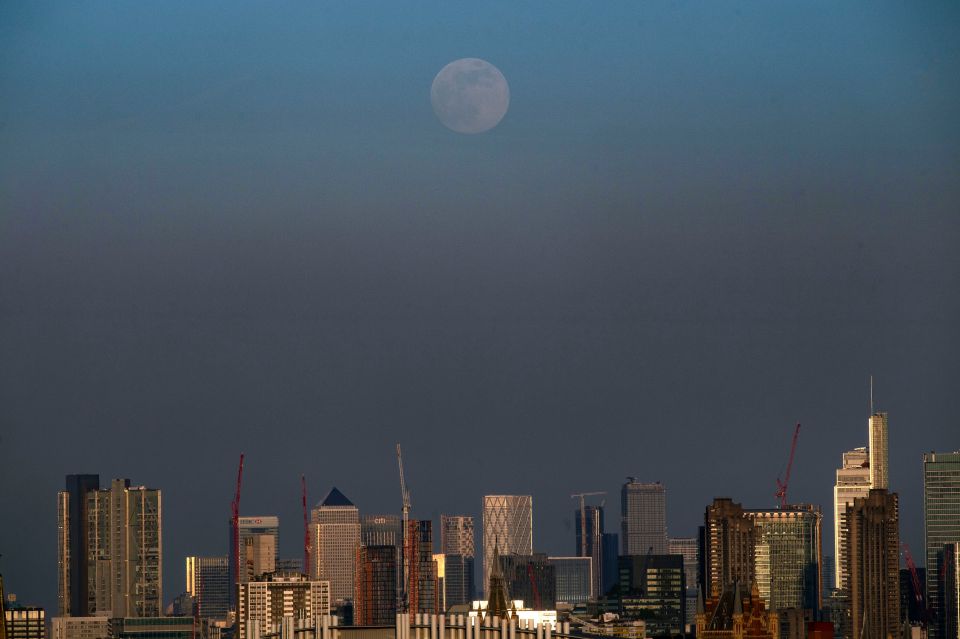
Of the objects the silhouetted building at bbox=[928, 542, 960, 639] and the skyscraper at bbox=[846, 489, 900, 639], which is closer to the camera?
the silhouetted building at bbox=[928, 542, 960, 639]

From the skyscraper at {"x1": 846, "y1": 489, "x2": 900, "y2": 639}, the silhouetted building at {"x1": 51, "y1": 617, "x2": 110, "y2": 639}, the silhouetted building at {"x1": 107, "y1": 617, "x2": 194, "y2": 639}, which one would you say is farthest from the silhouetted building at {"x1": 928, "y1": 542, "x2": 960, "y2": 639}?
the silhouetted building at {"x1": 51, "y1": 617, "x2": 110, "y2": 639}

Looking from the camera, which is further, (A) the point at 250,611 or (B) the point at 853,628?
(A) the point at 250,611

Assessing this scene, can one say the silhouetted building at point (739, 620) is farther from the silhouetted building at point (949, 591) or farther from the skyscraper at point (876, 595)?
the skyscraper at point (876, 595)

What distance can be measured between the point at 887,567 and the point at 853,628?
49.6ft

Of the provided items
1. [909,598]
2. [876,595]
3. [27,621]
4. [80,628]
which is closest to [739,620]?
[909,598]

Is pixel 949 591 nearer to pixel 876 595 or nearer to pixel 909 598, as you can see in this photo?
pixel 909 598

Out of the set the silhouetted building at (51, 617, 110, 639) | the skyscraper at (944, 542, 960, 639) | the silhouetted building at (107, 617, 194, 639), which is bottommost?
the silhouetted building at (107, 617, 194, 639)

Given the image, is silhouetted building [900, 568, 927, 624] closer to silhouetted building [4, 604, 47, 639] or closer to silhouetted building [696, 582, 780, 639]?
silhouetted building [696, 582, 780, 639]

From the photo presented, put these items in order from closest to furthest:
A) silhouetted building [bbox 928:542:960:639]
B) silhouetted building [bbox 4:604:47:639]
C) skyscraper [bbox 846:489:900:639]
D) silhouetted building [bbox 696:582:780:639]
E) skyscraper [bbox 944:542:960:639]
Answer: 1. silhouetted building [bbox 696:582:780:639]
2. silhouetted building [bbox 4:604:47:639]
3. skyscraper [bbox 944:542:960:639]
4. silhouetted building [bbox 928:542:960:639]
5. skyscraper [bbox 846:489:900:639]

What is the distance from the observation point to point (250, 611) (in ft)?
635

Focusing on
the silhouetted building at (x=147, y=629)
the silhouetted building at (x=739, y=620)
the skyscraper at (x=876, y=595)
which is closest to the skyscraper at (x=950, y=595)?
the skyscraper at (x=876, y=595)

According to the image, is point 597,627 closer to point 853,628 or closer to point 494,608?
point 853,628

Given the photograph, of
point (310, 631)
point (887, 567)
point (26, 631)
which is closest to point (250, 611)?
point (26, 631)

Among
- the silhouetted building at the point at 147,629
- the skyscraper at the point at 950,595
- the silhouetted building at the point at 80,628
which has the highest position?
the skyscraper at the point at 950,595
